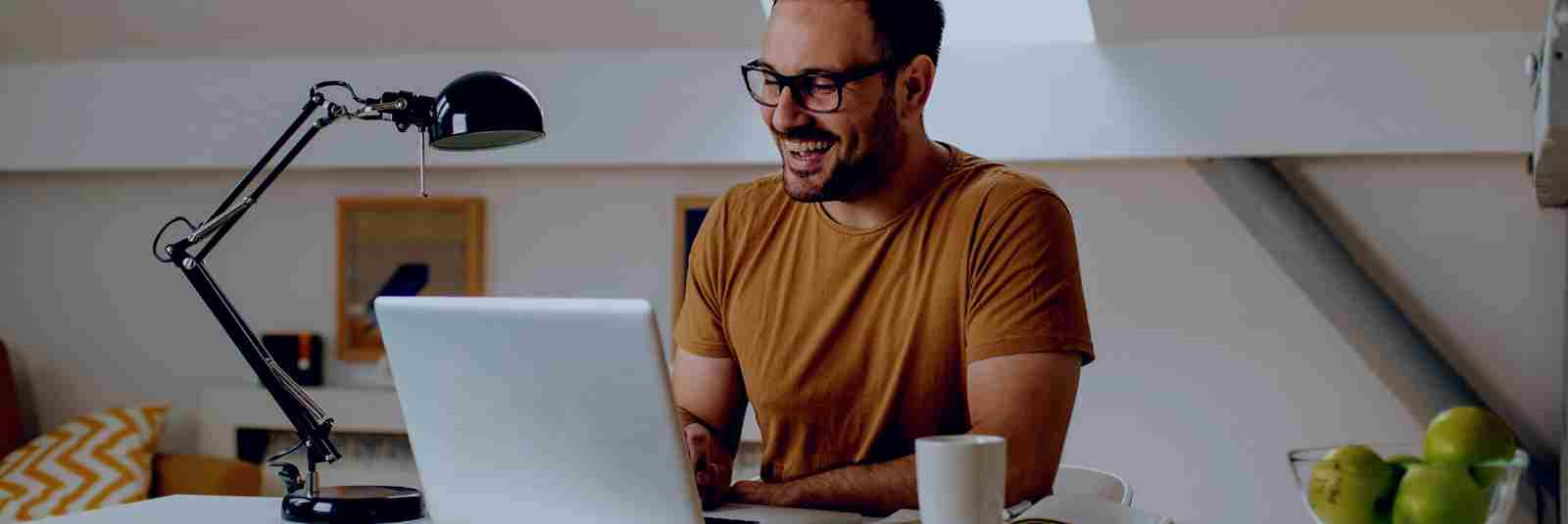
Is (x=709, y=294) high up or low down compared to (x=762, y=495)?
up

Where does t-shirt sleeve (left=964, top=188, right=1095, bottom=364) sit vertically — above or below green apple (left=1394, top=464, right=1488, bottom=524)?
above

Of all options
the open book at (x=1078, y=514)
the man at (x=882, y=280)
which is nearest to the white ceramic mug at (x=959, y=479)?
the open book at (x=1078, y=514)

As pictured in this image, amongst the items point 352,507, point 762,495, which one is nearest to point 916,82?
point 762,495

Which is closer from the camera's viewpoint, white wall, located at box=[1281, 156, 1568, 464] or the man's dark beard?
the man's dark beard

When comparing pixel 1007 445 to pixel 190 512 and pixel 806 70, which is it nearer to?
pixel 806 70

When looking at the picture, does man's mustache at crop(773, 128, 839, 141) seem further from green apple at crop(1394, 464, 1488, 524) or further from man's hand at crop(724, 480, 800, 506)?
green apple at crop(1394, 464, 1488, 524)

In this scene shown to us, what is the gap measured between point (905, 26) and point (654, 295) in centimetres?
239

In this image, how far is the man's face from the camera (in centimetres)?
188

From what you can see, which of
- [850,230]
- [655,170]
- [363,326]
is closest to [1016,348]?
[850,230]

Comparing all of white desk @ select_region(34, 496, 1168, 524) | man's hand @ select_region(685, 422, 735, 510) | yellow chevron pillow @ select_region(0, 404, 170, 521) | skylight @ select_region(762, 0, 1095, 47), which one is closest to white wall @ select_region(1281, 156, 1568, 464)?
skylight @ select_region(762, 0, 1095, 47)

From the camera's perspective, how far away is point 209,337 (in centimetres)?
462

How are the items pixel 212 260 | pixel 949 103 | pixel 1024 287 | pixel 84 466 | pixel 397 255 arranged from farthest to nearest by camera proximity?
pixel 212 260
pixel 397 255
pixel 84 466
pixel 949 103
pixel 1024 287

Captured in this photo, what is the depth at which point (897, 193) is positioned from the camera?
1.94 meters

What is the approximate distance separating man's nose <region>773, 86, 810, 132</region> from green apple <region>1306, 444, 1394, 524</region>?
0.87 m
